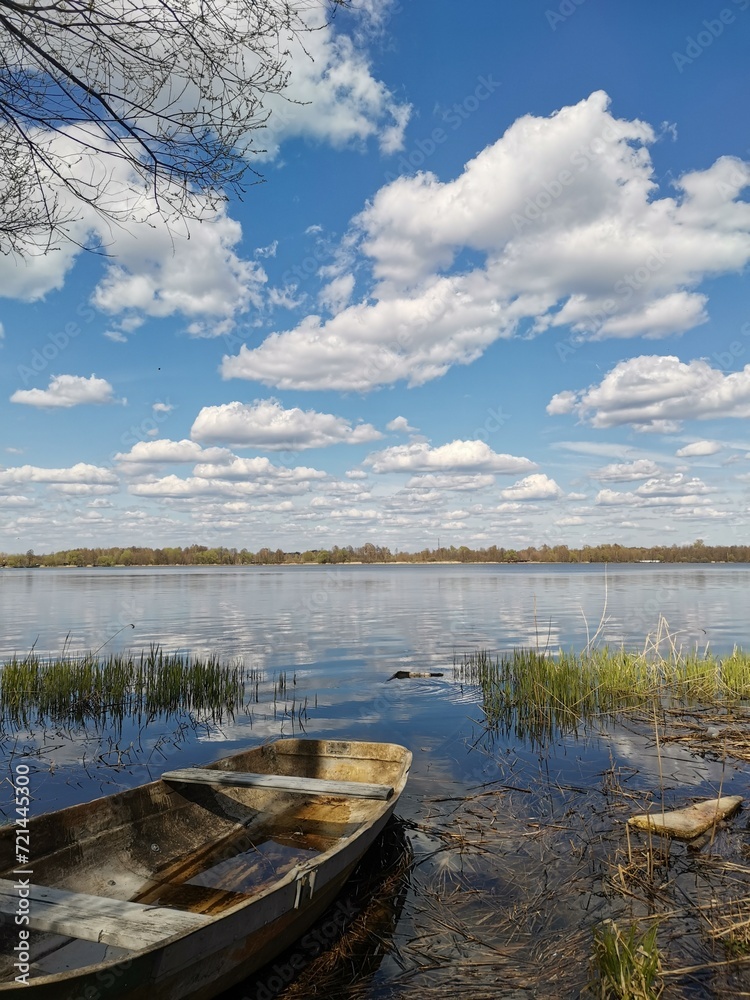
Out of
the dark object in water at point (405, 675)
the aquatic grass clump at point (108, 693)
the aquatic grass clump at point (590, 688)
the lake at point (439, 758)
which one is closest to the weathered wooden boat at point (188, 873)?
the lake at point (439, 758)

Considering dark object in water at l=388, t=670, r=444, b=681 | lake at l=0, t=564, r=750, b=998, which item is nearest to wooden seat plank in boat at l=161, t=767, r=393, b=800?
lake at l=0, t=564, r=750, b=998

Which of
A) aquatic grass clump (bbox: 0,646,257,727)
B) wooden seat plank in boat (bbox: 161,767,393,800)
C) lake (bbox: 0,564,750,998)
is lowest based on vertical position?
lake (bbox: 0,564,750,998)

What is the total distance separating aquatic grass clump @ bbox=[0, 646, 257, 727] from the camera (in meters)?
12.7

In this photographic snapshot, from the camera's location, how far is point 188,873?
227 inches

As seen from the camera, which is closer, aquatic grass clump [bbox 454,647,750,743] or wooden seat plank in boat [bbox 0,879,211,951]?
wooden seat plank in boat [bbox 0,879,211,951]

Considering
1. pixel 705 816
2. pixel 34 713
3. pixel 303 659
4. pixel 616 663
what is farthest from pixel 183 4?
pixel 303 659

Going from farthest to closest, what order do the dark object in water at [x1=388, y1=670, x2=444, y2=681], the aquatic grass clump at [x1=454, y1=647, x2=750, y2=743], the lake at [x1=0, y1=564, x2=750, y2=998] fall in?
1. the dark object in water at [x1=388, y1=670, x2=444, y2=681]
2. the aquatic grass clump at [x1=454, y1=647, x2=750, y2=743]
3. the lake at [x1=0, y1=564, x2=750, y2=998]

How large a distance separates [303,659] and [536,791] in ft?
41.9

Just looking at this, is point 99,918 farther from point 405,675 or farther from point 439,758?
point 405,675

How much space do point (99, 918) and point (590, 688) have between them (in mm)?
11129

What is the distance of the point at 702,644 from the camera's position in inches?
864

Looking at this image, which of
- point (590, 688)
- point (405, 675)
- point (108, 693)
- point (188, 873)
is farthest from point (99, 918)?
point (405, 675)

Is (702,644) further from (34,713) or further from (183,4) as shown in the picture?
(183,4)

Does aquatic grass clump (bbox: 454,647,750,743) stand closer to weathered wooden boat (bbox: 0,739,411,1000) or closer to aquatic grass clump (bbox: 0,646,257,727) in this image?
weathered wooden boat (bbox: 0,739,411,1000)
